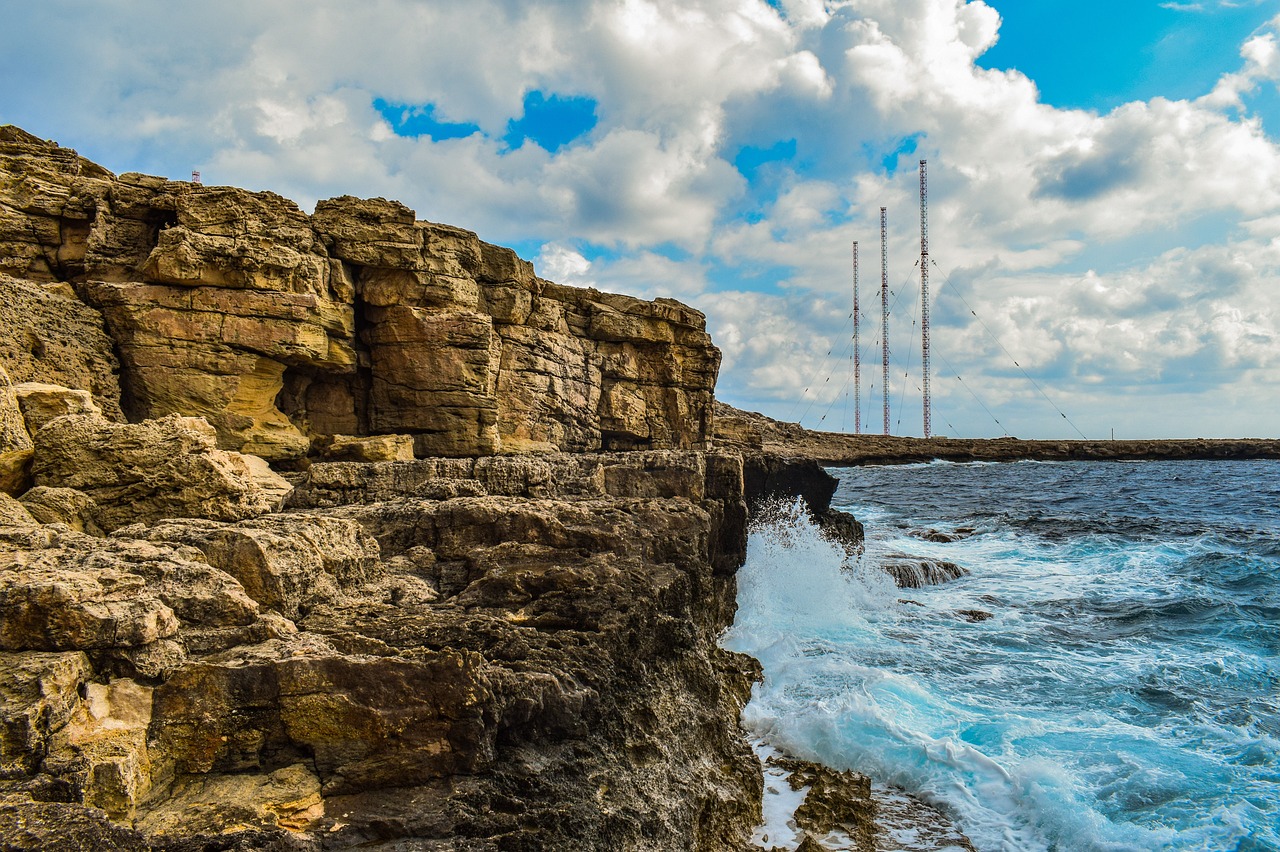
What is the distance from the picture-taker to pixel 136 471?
7219mm

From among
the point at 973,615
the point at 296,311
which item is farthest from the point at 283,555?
the point at 973,615

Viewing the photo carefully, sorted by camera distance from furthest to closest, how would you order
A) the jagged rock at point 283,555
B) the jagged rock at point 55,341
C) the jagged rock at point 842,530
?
1. the jagged rock at point 842,530
2. the jagged rock at point 55,341
3. the jagged rock at point 283,555

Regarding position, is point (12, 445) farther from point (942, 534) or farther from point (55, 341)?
point (942, 534)

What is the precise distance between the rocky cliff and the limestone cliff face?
6 cm

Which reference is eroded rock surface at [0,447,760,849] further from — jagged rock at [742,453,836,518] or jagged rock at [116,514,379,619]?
jagged rock at [742,453,836,518]

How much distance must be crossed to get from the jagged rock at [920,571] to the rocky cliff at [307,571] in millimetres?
6473

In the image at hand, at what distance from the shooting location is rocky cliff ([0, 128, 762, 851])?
4.14 metres

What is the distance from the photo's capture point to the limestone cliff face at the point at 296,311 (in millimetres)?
12828

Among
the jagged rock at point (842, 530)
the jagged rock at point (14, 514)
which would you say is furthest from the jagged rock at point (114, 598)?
the jagged rock at point (842, 530)

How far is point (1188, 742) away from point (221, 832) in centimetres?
1078

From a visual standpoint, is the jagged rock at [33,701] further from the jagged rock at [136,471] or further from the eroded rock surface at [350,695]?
the jagged rock at [136,471]

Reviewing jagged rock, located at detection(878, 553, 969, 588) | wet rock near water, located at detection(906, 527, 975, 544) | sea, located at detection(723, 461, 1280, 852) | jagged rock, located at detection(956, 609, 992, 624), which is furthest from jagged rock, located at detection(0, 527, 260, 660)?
wet rock near water, located at detection(906, 527, 975, 544)

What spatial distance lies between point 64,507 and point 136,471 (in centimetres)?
69

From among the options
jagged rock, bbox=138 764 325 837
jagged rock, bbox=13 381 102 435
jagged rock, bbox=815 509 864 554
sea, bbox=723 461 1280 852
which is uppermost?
jagged rock, bbox=13 381 102 435
